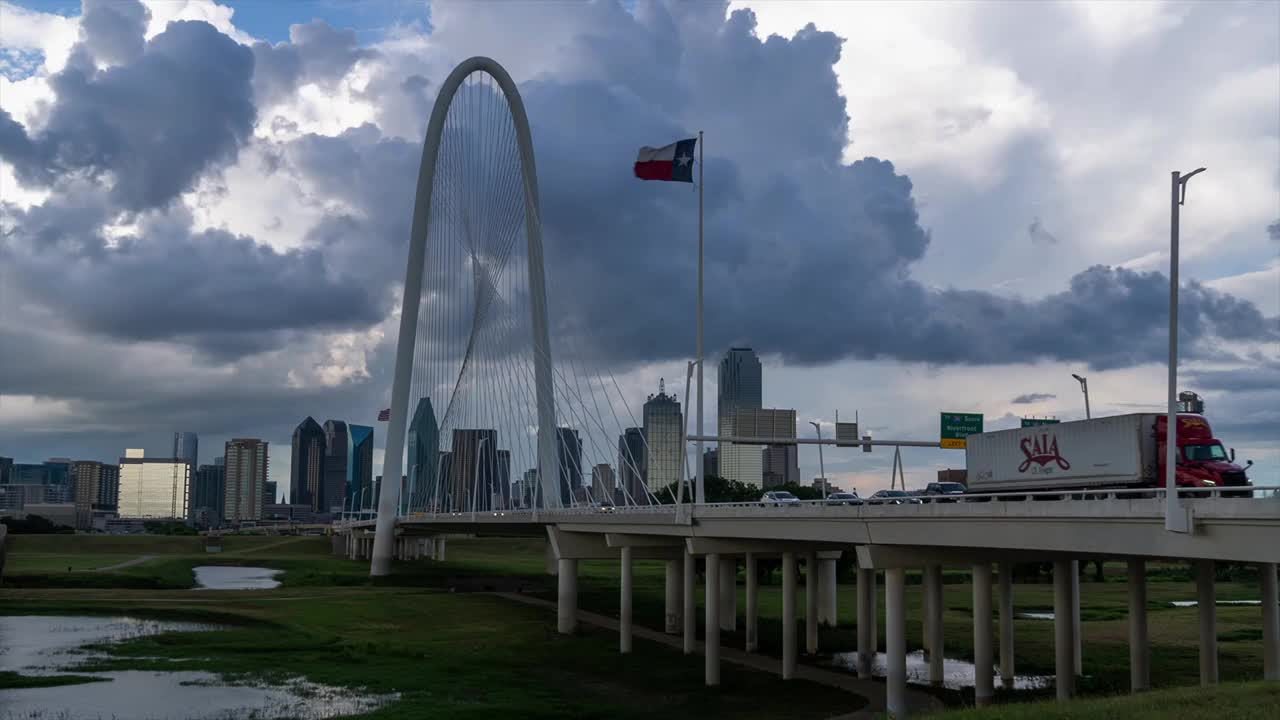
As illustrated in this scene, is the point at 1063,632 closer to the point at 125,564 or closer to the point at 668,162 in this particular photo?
the point at 668,162

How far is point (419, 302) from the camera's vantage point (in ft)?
426

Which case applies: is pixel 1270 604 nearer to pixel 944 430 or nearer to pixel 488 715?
pixel 488 715

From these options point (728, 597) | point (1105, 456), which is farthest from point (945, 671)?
point (728, 597)

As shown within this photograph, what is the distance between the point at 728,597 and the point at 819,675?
2212 centimetres

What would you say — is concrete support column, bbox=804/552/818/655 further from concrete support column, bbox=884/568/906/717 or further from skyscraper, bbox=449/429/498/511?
skyscraper, bbox=449/429/498/511

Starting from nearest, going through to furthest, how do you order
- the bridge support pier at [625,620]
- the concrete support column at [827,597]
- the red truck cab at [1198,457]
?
the red truck cab at [1198,457], the bridge support pier at [625,620], the concrete support column at [827,597]

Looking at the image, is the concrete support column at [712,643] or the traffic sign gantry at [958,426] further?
the traffic sign gantry at [958,426]

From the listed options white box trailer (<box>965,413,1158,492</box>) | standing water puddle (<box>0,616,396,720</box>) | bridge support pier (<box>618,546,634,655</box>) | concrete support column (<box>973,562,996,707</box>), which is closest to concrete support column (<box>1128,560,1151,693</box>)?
white box trailer (<box>965,413,1158,492</box>)

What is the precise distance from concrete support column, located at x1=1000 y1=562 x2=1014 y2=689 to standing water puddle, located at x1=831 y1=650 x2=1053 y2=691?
404 mm

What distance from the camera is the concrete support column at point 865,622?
57750mm

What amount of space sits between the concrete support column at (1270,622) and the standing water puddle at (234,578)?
3420 inches

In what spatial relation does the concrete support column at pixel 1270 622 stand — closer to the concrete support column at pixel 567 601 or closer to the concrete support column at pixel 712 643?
the concrete support column at pixel 712 643

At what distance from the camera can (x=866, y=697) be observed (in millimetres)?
52062

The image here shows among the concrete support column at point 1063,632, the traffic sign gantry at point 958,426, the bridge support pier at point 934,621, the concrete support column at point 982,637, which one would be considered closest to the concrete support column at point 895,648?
the concrete support column at point 982,637
